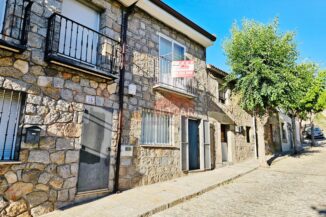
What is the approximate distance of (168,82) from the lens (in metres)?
8.73

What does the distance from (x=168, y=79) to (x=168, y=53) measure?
117 centimetres

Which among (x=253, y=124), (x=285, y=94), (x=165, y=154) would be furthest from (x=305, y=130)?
(x=165, y=154)

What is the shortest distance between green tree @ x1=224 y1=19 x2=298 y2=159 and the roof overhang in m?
1.85

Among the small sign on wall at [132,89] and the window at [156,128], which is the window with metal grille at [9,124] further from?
the window at [156,128]

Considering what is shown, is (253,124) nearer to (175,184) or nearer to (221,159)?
(221,159)

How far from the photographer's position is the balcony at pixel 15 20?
4613 millimetres

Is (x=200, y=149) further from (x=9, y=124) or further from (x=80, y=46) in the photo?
(x=9, y=124)

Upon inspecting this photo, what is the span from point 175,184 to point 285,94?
24.2 feet

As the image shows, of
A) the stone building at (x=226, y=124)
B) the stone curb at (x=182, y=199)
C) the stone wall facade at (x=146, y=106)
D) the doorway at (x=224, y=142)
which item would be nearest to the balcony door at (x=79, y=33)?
the stone wall facade at (x=146, y=106)

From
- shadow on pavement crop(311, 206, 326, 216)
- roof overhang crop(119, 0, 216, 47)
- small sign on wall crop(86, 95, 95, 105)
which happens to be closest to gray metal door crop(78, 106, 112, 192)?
small sign on wall crop(86, 95, 95, 105)

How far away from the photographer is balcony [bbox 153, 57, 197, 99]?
8.08 meters

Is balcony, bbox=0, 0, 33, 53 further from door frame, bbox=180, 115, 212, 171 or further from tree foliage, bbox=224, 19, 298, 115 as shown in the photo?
tree foliage, bbox=224, 19, 298, 115

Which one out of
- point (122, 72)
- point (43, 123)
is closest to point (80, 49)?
point (122, 72)

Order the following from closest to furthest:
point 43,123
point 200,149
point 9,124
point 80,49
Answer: point 9,124
point 43,123
point 80,49
point 200,149
